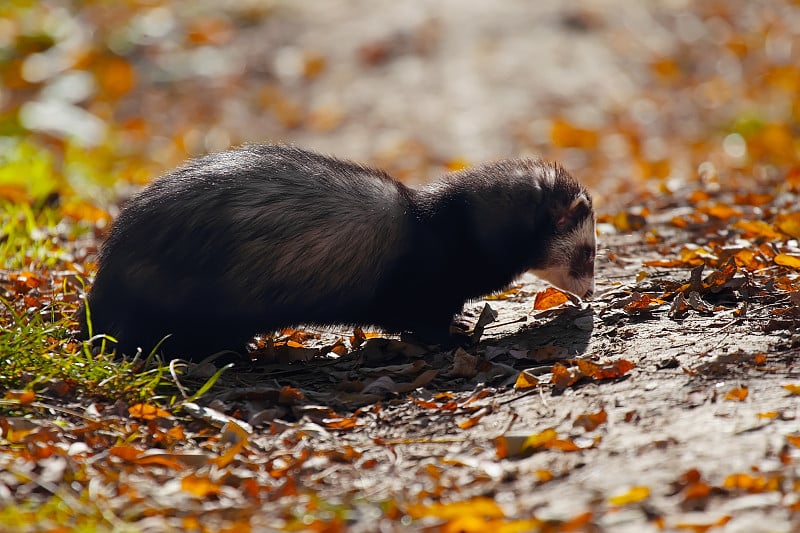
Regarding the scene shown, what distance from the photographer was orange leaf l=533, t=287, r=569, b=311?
662 cm

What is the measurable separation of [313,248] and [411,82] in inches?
348

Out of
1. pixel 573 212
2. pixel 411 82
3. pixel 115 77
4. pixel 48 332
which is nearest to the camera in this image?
pixel 48 332

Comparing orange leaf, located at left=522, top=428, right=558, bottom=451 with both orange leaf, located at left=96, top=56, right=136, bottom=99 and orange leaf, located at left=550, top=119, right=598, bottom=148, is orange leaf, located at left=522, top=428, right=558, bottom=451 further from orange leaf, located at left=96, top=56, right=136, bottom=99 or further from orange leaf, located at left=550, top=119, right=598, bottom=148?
orange leaf, located at left=96, top=56, right=136, bottom=99

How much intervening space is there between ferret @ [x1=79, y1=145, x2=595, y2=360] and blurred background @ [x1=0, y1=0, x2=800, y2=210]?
15.6 feet

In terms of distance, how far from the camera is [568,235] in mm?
6578

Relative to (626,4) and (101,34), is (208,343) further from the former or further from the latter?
(626,4)

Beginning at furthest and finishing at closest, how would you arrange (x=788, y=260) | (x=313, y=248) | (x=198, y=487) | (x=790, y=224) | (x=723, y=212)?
(x=723, y=212)
(x=790, y=224)
(x=788, y=260)
(x=313, y=248)
(x=198, y=487)

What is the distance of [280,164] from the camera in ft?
19.6

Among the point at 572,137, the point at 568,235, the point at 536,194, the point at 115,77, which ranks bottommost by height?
the point at 568,235

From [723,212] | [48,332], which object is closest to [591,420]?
[48,332]

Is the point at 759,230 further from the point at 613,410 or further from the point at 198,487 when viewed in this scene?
the point at 198,487

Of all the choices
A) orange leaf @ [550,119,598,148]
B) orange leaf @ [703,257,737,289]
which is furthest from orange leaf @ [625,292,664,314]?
orange leaf @ [550,119,598,148]

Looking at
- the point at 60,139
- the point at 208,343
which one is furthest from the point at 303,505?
the point at 60,139

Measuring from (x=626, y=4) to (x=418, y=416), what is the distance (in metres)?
12.6
